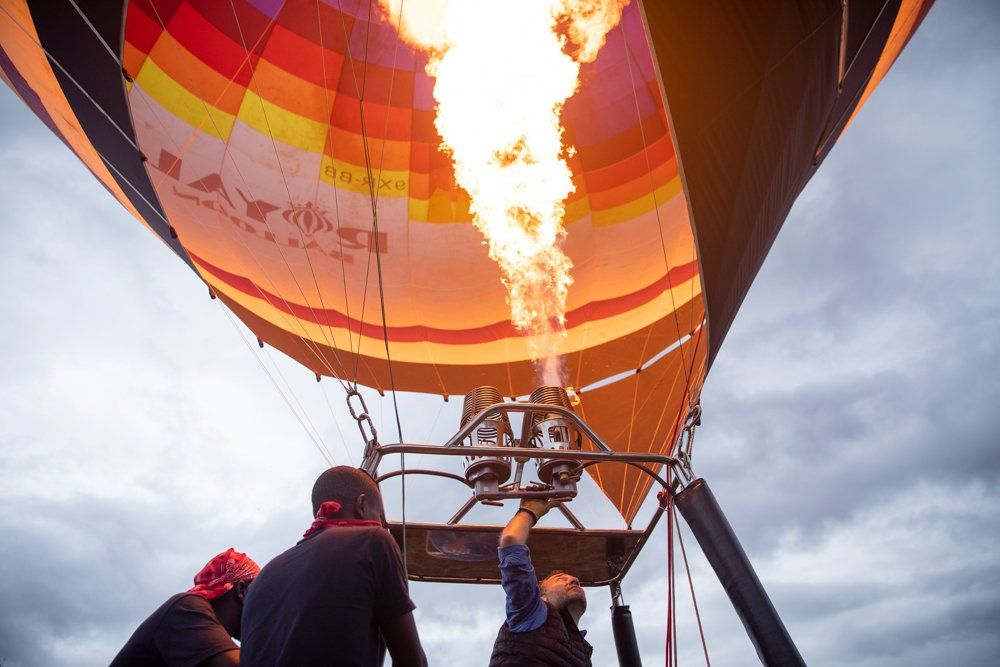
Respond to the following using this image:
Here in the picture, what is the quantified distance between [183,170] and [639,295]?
3.97m

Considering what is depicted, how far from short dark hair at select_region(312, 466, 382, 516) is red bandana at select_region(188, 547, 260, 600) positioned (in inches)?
19.7

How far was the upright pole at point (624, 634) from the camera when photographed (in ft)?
9.91

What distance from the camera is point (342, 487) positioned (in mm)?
1703

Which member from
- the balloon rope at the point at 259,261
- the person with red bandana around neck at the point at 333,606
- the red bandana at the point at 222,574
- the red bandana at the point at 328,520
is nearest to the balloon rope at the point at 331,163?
the balloon rope at the point at 259,261

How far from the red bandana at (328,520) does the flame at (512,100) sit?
4361 mm

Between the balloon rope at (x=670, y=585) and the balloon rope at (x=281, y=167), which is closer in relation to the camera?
the balloon rope at (x=670, y=585)

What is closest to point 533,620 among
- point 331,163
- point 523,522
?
point 523,522

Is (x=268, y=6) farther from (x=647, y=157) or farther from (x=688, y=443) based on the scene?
(x=688, y=443)

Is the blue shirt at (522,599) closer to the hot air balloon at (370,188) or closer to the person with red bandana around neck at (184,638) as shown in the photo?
the person with red bandana around neck at (184,638)

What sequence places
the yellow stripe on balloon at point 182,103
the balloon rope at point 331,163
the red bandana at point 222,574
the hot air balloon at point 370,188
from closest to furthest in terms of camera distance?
the red bandana at point 222,574 < the hot air balloon at point 370,188 < the yellow stripe on balloon at point 182,103 < the balloon rope at point 331,163

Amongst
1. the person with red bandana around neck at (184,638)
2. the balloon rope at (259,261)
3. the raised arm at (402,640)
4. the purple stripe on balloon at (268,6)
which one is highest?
the purple stripe on balloon at (268,6)

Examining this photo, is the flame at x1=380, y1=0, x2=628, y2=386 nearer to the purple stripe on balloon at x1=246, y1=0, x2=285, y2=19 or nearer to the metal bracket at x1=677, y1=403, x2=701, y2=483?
the purple stripe on balloon at x1=246, y1=0, x2=285, y2=19

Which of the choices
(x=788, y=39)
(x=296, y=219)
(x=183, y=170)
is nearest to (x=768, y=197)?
(x=788, y=39)

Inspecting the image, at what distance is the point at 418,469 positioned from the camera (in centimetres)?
303
